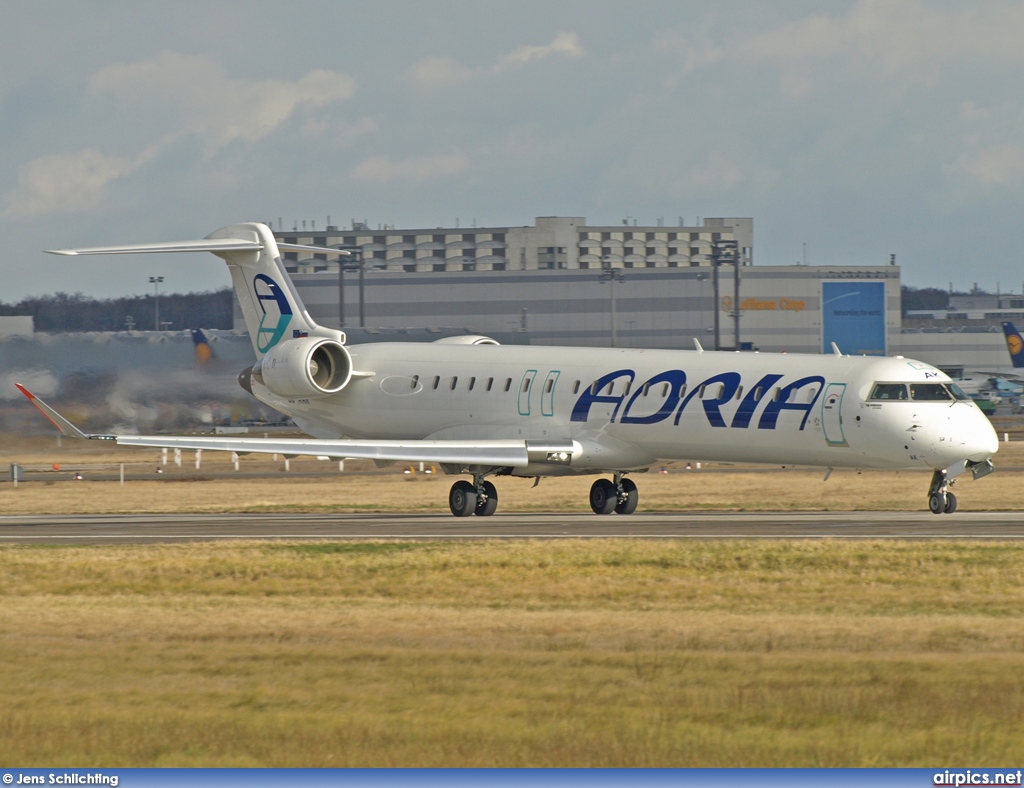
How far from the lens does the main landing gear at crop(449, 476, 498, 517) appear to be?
32.5 metres

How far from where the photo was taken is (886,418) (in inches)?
1121

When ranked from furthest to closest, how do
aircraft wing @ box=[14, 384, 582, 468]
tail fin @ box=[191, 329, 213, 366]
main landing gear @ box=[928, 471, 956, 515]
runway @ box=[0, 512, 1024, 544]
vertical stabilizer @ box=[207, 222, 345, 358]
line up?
1. tail fin @ box=[191, 329, 213, 366]
2. vertical stabilizer @ box=[207, 222, 345, 358]
3. aircraft wing @ box=[14, 384, 582, 468]
4. main landing gear @ box=[928, 471, 956, 515]
5. runway @ box=[0, 512, 1024, 544]

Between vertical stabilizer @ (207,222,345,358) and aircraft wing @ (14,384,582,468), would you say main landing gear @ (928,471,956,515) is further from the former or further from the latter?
vertical stabilizer @ (207,222,345,358)

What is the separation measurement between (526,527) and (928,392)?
8330mm

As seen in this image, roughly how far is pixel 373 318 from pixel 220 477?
8038cm

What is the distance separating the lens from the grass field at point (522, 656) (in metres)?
10.1

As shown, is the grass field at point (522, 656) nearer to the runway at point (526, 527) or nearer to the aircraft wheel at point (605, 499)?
the runway at point (526, 527)

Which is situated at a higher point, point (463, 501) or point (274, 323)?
point (274, 323)

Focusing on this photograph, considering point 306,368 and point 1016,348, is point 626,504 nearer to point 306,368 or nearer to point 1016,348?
point 306,368

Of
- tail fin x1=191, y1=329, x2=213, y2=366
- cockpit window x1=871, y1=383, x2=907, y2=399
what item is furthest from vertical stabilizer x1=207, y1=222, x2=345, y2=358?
cockpit window x1=871, y1=383, x2=907, y2=399

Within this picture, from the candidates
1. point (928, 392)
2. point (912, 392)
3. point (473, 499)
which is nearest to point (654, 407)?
point (473, 499)

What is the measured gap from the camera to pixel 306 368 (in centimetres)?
3566

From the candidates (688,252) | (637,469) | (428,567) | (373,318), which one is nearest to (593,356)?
(637,469)
